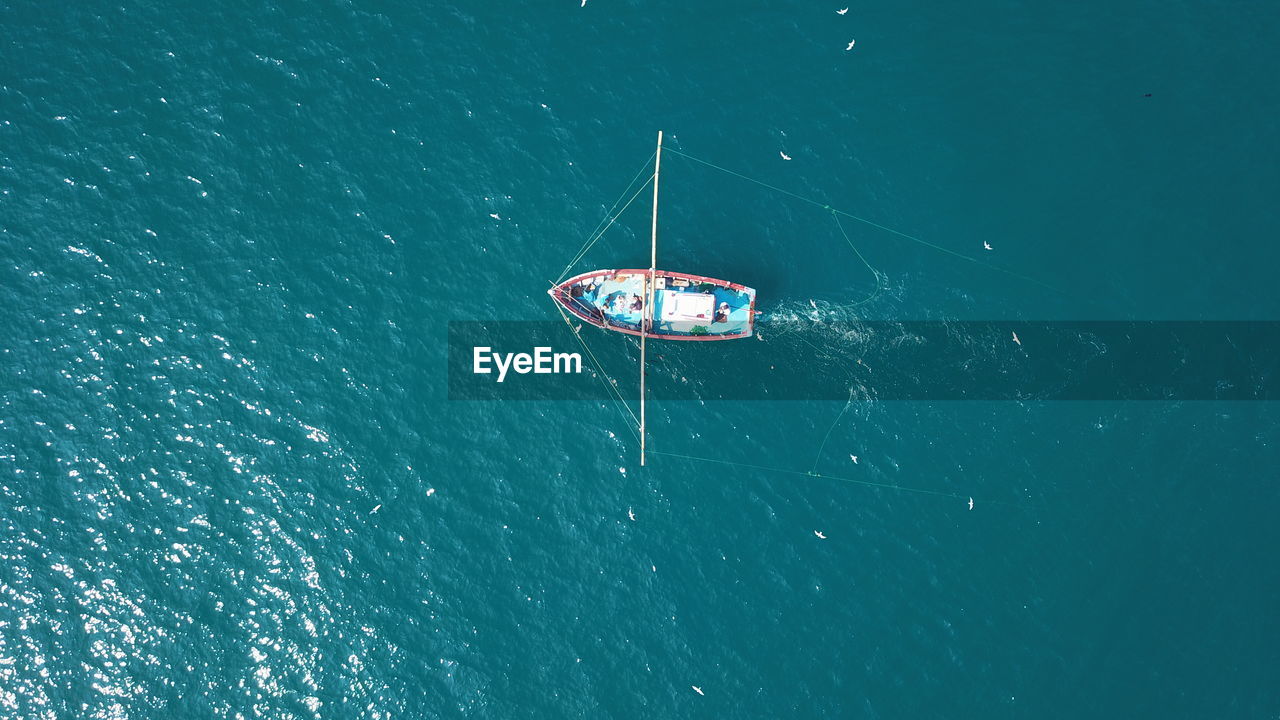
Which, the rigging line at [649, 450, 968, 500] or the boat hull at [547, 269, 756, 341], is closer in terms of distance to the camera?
the rigging line at [649, 450, 968, 500]

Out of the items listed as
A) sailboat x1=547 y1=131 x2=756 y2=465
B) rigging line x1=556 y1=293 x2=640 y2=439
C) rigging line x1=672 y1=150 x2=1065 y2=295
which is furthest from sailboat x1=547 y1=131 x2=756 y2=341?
rigging line x1=672 y1=150 x2=1065 y2=295

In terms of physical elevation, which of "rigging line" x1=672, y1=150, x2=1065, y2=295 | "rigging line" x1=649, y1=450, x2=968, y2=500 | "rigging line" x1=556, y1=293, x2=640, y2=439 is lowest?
"rigging line" x1=649, y1=450, x2=968, y2=500

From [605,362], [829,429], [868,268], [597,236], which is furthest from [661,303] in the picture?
[868,268]

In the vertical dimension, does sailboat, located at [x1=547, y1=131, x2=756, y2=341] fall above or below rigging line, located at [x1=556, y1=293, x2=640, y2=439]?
above

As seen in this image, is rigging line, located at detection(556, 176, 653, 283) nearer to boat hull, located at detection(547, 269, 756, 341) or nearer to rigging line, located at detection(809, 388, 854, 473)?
boat hull, located at detection(547, 269, 756, 341)

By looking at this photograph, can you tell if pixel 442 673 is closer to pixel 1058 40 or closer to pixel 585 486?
pixel 585 486
